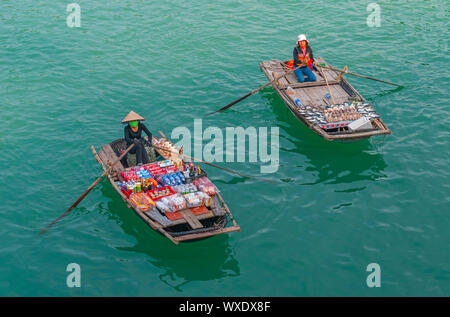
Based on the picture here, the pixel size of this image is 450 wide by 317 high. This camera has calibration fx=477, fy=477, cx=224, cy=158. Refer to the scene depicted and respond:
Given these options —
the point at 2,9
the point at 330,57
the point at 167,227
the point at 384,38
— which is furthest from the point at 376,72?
the point at 2,9

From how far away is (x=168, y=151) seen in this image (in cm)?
1510

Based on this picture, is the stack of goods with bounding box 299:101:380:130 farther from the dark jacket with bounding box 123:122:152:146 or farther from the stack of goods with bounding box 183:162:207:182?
the dark jacket with bounding box 123:122:152:146

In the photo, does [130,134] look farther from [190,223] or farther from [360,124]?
[360,124]

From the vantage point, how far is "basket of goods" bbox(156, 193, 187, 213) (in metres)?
12.6

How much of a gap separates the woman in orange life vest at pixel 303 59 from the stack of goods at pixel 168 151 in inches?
265

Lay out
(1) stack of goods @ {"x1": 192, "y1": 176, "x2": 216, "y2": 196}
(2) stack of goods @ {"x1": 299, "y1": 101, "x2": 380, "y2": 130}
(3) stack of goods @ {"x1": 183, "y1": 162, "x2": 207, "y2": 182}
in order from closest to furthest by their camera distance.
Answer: (1) stack of goods @ {"x1": 192, "y1": 176, "x2": 216, "y2": 196}
(3) stack of goods @ {"x1": 183, "y1": 162, "x2": 207, "y2": 182}
(2) stack of goods @ {"x1": 299, "y1": 101, "x2": 380, "y2": 130}

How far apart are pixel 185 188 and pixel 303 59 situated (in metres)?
8.88

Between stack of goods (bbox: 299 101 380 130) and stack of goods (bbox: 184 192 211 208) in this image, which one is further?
stack of goods (bbox: 299 101 380 130)

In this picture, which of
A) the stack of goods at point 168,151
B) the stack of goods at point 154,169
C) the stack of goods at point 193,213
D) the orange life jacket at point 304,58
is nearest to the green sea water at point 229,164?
the stack of goods at point 193,213

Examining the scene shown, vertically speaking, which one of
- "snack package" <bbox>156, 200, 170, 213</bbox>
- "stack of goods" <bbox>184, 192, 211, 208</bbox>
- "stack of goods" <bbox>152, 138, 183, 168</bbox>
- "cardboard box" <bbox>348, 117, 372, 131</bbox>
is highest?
"cardboard box" <bbox>348, 117, 372, 131</bbox>

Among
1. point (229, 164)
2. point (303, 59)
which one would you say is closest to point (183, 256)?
point (229, 164)

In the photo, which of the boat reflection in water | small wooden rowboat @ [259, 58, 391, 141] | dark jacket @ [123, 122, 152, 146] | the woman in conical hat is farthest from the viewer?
small wooden rowboat @ [259, 58, 391, 141]

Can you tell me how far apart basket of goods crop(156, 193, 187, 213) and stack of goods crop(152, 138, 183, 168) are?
1962 millimetres

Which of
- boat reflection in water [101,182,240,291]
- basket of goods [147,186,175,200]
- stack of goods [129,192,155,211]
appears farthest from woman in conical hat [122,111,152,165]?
boat reflection in water [101,182,240,291]
